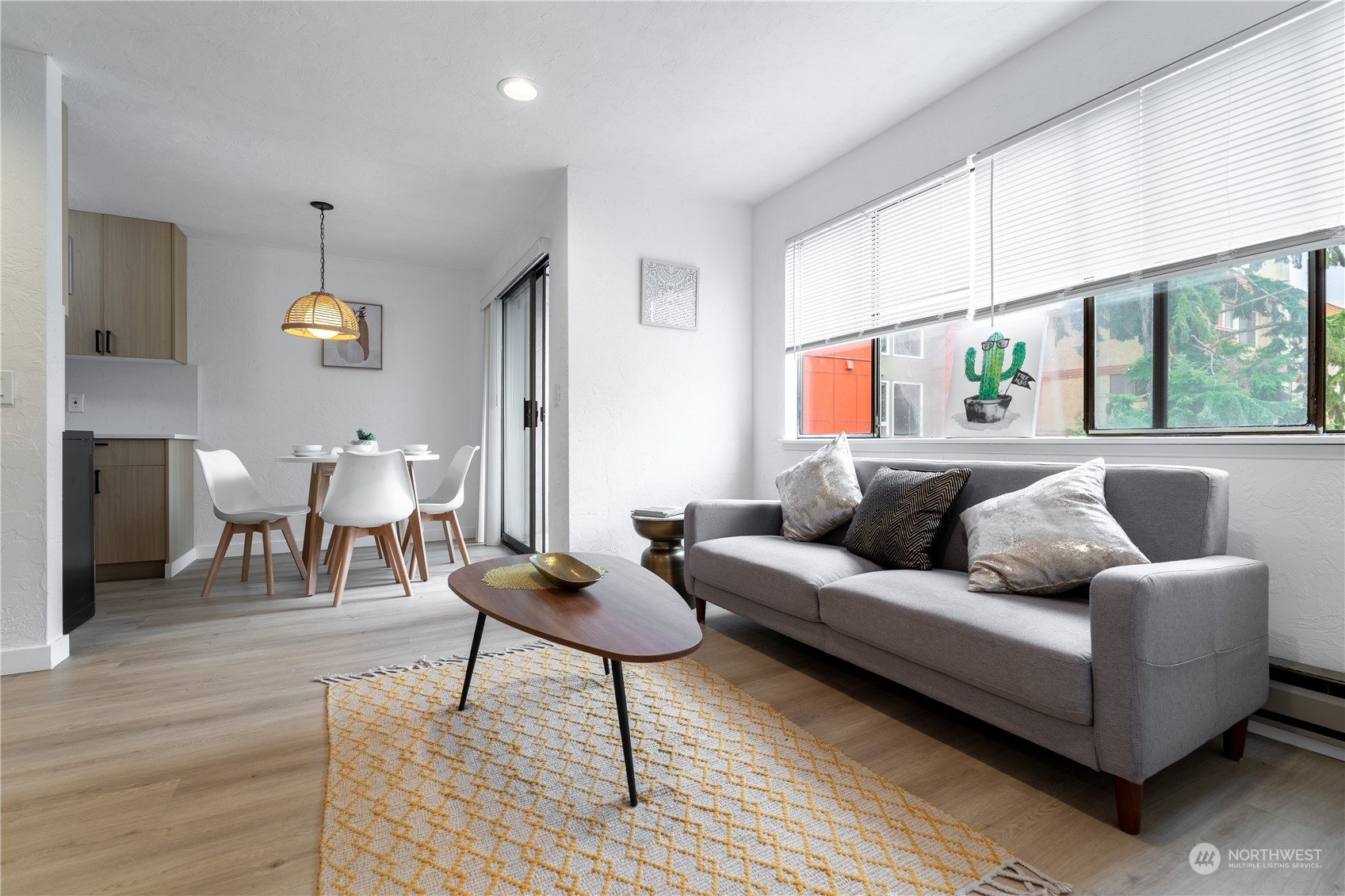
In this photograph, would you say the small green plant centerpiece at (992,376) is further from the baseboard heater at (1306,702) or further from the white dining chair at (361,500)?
the white dining chair at (361,500)

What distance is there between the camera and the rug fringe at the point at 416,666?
2.32 metres

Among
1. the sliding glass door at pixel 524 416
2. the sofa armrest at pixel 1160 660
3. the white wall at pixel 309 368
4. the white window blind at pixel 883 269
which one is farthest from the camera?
the white wall at pixel 309 368

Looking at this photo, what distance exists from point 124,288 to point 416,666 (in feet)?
12.5

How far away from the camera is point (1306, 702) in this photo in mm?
1798

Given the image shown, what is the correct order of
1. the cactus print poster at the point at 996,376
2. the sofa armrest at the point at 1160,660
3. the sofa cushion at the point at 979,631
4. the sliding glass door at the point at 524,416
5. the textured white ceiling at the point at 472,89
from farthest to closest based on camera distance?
1. the sliding glass door at the point at 524,416
2. the cactus print poster at the point at 996,376
3. the textured white ceiling at the point at 472,89
4. the sofa cushion at the point at 979,631
5. the sofa armrest at the point at 1160,660

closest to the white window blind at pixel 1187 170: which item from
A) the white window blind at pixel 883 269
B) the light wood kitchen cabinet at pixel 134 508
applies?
the white window blind at pixel 883 269

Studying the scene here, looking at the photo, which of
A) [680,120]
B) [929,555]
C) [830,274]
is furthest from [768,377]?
[929,555]

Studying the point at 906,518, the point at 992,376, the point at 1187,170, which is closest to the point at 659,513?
the point at 906,518

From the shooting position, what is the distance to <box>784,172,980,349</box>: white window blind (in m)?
2.96

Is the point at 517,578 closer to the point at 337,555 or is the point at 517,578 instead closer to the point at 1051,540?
the point at 1051,540

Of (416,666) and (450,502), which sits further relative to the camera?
(450,502)

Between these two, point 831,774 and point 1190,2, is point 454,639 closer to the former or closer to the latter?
point 831,774

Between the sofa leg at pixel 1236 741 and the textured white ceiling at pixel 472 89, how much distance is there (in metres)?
2.53

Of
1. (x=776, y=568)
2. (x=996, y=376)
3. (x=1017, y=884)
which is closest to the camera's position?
(x=1017, y=884)
